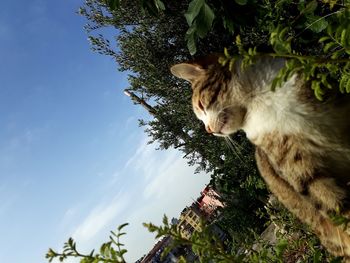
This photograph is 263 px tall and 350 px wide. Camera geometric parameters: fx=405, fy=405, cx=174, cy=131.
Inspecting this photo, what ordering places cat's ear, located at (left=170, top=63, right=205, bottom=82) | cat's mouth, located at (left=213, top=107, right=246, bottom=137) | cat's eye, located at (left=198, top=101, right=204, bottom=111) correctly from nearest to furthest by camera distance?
cat's mouth, located at (left=213, top=107, right=246, bottom=137), cat's ear, located at (left=170, top=63, right=205, bottom=82), cat's eye, located at (left=198, top=101, right=204, bottom=111)

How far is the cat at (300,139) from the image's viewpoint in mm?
3072

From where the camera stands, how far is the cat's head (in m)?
3.73

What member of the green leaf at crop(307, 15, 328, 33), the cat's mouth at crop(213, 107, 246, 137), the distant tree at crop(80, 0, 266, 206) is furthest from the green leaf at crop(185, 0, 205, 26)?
the distant tree at crop(80, 0, 266, 206)

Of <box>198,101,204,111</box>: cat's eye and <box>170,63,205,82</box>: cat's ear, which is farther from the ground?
<box>170,63,205,82</box>: cat's ear

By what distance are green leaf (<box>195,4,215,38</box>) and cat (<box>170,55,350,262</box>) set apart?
46cm

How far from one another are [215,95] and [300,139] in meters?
1.11

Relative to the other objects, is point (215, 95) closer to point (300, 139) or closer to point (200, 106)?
point (200, 106)

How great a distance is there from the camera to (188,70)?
13.9ft

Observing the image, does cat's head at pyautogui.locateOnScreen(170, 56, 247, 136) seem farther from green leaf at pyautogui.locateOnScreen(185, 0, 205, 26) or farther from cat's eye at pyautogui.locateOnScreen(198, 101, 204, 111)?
green leaf at pyautogui.locateOnScreen(185, 0, 205, 26)

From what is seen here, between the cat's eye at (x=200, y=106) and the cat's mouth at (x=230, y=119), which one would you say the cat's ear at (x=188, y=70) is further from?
the cat's mouth at (x=230, y=119)

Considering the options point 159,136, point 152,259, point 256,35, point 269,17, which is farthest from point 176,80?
point 152,259

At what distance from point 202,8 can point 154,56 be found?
534 inches

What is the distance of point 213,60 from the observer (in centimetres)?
409

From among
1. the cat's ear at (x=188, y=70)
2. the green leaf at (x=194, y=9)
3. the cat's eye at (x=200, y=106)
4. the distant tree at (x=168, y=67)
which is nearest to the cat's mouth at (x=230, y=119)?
the cat's eye at (x=200, y=106)
